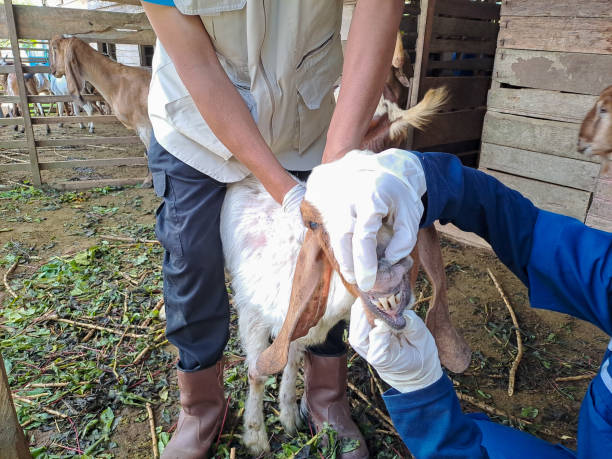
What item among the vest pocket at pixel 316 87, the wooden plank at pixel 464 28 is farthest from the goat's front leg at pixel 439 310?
the wooden plank at pixel 464 28

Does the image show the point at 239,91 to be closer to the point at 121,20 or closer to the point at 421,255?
the point at 421,255

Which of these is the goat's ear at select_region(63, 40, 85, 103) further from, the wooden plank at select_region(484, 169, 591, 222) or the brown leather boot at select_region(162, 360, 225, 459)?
the brown leather boot at select_region(162, 360, 225, 459)

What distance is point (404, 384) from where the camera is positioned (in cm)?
131

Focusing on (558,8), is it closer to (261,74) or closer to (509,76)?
(509,76)

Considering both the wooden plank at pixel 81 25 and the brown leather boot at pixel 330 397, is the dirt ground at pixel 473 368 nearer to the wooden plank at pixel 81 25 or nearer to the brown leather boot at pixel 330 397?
the brown leather boot at pixel 330 397

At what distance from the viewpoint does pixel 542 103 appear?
4.26 meters

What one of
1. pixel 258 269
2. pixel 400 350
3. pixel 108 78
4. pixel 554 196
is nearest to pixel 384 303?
pixel 400 350

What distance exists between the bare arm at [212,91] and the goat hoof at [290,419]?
1266 millimetres

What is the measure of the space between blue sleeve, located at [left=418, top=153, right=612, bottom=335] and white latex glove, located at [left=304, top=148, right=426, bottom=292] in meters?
0.14

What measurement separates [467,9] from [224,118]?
4951 millimetres

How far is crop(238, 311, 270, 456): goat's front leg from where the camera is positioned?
2.12 meters

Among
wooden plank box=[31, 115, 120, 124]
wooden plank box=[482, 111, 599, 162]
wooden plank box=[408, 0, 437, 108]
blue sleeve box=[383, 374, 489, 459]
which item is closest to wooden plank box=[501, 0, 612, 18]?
wooden plank box=[408, 0, 437, 108]

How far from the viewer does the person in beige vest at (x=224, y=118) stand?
1637 mm

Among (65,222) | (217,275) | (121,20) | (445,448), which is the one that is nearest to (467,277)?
(217,275)
